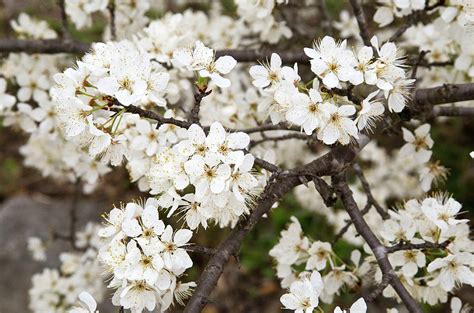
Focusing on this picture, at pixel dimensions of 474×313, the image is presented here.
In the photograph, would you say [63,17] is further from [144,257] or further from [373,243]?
[373,243]

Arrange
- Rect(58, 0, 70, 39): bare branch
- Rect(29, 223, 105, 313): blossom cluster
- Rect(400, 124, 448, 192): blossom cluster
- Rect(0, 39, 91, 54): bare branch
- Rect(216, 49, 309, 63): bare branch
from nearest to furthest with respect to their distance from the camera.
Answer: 1. Rect(400, 124, 448, 192): blossom cluster
2. Rect(216, 49, 309, 63): bare branch
3. Rect(58, 0, 70, 39): bare branch
4. Rect(0, 39, 91, 54): bare branch
5. Rect(29, 223, 105, 313): blossom cluster

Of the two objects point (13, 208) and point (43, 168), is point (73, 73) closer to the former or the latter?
point (43, 168)

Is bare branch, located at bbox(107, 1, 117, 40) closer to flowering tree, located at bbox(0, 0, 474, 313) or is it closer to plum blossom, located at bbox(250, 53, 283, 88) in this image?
flowering tree, located at bbox(0, 0, 474, 313)

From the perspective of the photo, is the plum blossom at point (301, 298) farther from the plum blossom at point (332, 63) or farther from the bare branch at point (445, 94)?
the bare branch at point (445, 94)

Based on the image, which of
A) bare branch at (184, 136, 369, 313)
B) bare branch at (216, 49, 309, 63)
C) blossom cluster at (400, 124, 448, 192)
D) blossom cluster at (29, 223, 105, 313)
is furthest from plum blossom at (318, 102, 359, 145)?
blossom cluster at (29, 223, 105, 313)

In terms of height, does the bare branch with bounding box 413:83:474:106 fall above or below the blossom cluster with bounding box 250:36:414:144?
below

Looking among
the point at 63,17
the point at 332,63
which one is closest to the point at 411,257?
the point at 332,63

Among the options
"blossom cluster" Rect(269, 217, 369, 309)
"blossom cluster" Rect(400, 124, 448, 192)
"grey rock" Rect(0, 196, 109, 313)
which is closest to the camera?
"blossom cluster" Rect(269, 217, 369, 309)
